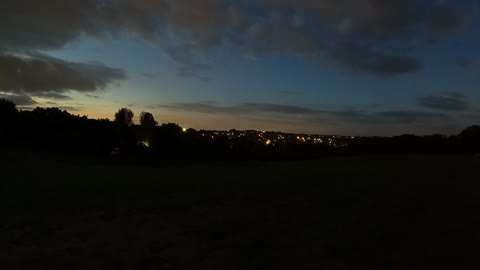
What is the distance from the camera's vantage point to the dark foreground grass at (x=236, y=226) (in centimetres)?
1021

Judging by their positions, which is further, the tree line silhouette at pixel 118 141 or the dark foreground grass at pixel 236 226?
the tree line silhouette at pixel 118 141

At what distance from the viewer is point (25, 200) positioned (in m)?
19.2

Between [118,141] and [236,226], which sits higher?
[118,141]

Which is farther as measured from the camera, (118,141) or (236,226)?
(118,141)

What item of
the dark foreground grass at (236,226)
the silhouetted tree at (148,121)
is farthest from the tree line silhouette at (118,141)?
the dark foreground grass at (236,226)

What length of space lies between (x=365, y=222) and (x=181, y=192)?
32.6 ft

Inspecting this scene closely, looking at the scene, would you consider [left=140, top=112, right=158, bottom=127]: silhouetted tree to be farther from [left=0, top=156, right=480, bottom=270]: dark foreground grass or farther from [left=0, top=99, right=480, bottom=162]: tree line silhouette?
[left=0, top=156, right=480, bottom=270]: dark foreground grass

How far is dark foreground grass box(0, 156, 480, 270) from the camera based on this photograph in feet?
33.5

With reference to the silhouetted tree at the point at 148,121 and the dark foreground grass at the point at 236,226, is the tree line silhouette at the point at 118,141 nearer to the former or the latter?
the silhouetted tree at the point at 148,121

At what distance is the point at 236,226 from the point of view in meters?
14.0

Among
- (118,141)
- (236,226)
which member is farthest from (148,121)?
(236,226)

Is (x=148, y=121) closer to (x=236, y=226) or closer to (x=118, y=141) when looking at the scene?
(x=118, y=141)

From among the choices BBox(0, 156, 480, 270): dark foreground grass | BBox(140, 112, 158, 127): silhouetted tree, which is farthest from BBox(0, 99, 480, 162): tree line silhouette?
BBox(0, 156, 480, 270): dark foreground grass

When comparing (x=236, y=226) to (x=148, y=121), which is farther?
(x=148, y=121)
